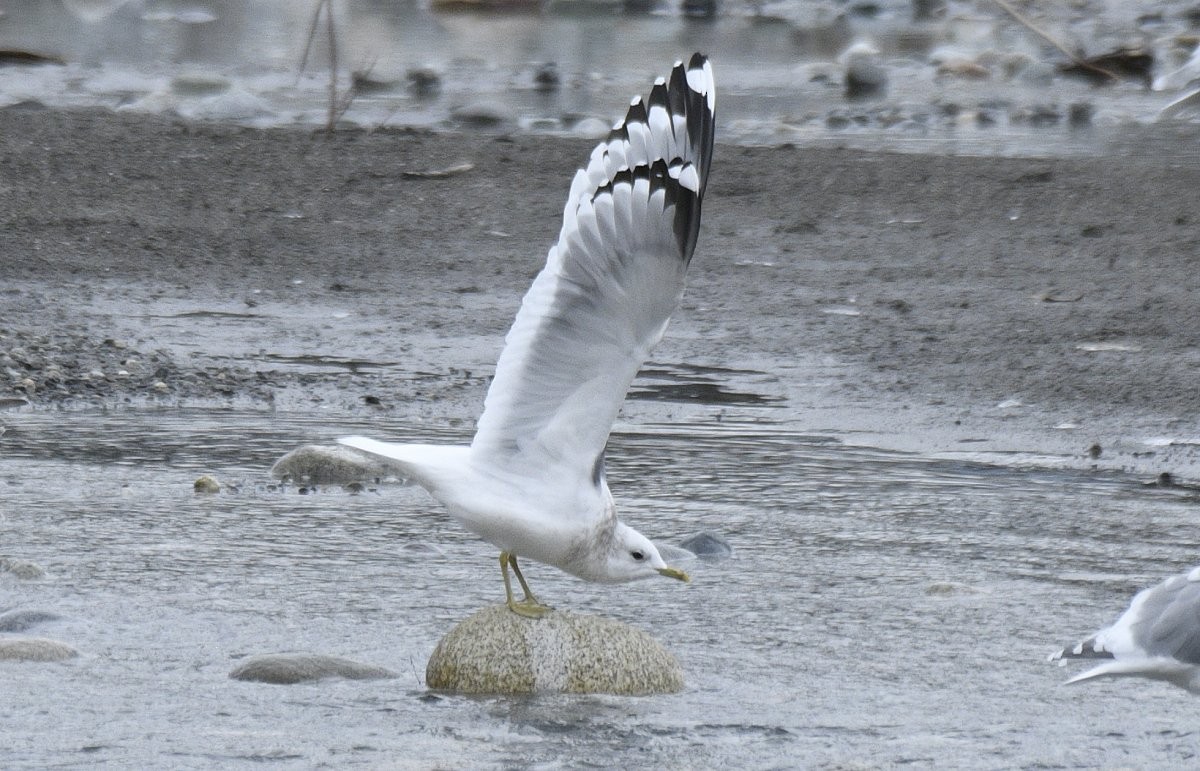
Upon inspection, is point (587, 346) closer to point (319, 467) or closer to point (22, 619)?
point (22, 619)

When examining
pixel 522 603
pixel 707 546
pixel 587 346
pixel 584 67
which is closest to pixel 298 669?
pixel 522 603

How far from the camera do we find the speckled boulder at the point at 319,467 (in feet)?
21.7

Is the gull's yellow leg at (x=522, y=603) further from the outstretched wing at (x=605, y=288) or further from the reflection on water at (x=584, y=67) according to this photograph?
the reflection on water at (x=584, y=67)

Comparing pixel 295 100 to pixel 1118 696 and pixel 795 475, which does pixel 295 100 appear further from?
pixel 1118 696

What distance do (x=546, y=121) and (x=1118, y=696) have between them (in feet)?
35.5

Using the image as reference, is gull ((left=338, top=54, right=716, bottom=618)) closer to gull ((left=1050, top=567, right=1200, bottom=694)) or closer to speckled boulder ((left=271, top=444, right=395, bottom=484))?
gull ((left=1050, top=567, right=1200, bottom=694))

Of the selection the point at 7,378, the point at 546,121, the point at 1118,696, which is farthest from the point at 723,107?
the point at 1118,696

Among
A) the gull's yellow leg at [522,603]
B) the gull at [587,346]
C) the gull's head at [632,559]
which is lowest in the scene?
the gull's yellow leg at [522,603]

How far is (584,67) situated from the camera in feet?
66.2

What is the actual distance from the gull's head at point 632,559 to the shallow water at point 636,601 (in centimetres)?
24

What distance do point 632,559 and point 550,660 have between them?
29cm

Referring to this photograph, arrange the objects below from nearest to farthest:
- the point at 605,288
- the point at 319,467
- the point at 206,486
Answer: the point at 605,288 < the point at 206,486 < the point at 319,467

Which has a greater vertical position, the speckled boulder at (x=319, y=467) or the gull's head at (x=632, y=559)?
the gull's head at (x=632, y=559)

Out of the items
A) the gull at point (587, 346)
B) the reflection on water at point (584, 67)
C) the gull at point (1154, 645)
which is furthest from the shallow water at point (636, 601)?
the reflection on water at point (584, 67)
